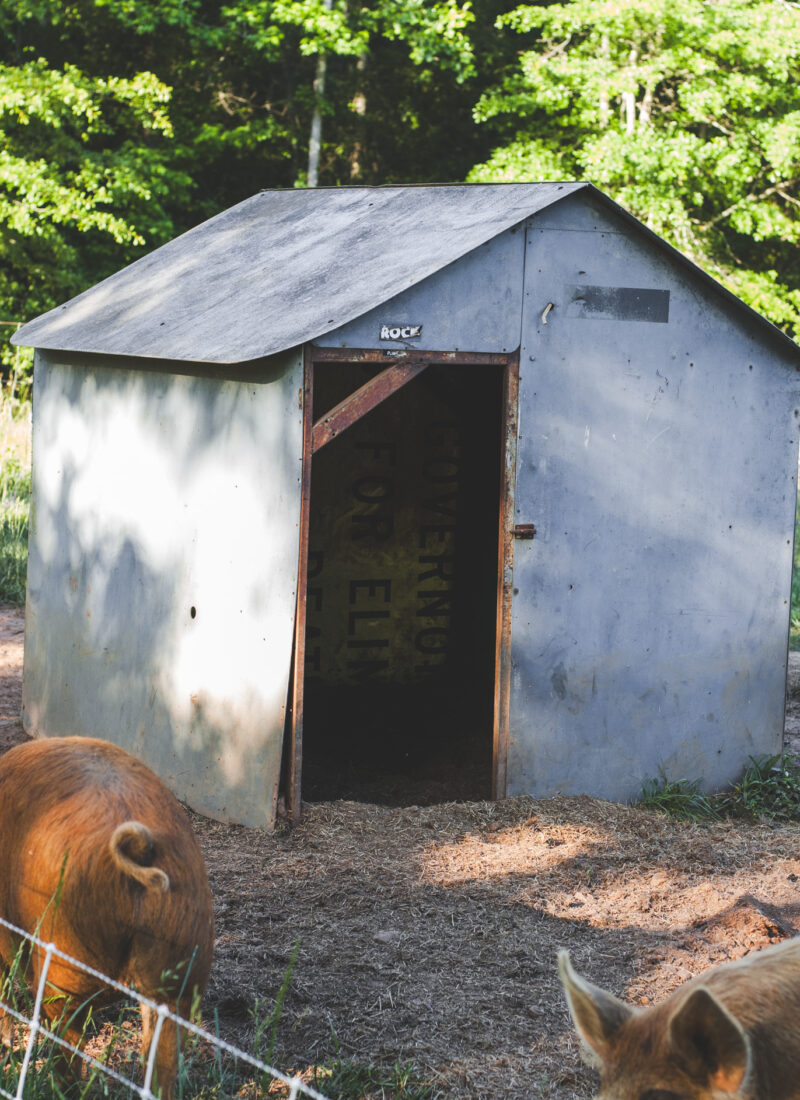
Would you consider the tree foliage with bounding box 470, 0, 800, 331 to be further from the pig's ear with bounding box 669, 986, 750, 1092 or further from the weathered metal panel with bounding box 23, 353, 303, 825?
the pig's ear with bounding box 669, 986, 750, 1092

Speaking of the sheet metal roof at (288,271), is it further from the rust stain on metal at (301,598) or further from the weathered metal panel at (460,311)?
the rust stain on metal at (301,598)

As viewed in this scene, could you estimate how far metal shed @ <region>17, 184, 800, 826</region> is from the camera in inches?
250

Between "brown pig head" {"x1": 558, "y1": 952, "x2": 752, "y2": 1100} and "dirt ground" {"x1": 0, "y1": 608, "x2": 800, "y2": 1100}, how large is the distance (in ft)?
5.20

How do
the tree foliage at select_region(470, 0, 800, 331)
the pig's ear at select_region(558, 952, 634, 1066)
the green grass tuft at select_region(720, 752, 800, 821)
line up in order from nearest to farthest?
1. the pig's ear at select_region(558, 952, 634, 1066)
2. the green grass tuft at select_region(720, 752, 800, 821)
3. the tree foliage at select_region(470, 0, 800, 331)

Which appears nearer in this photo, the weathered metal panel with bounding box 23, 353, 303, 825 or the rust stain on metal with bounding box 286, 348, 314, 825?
the rust stain on metal with bounding box 286, 348, 314, 825

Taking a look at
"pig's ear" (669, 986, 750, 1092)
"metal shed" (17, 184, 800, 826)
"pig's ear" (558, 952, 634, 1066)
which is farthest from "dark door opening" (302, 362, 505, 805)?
"pig's ear" (669, 986, 750, 1092)

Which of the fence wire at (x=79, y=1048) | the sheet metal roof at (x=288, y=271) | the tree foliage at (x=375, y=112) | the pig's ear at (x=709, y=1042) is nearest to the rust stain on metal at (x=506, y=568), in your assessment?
the sheet metal roof at (x=288, y=271)

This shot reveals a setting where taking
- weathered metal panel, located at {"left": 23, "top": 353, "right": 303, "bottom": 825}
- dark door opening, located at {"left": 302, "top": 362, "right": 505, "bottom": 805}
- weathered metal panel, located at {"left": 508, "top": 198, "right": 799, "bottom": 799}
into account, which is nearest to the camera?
weathered metal panel, located at {"left": 23, "top": 353, "right": 303, "bottom": 825}

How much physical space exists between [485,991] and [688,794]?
2680 mm

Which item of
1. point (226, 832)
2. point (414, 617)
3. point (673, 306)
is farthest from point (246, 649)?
point (414, 617)

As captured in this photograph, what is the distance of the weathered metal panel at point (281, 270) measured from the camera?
6355 millimetres

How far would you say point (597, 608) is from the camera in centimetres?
690

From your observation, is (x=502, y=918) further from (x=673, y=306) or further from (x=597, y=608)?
(x=673, y=306)

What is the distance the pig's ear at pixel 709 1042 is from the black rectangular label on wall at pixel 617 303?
4877mm
